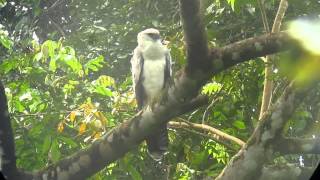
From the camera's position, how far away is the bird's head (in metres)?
2.73

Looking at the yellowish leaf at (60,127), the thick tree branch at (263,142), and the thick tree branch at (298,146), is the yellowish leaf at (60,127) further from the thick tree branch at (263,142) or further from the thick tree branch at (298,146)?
the thick tree branch at (298,146)

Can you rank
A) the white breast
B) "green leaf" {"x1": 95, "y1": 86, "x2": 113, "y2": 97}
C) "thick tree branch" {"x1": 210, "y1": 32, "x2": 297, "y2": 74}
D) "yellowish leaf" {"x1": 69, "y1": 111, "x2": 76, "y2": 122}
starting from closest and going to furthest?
"thick tree branch" {"x1": 210, "y1": 32, "x2": 297, "y2": 74}, "yellowish leaf" {"x1": 69, "y1": 111, "x2": 76, "y2": 122}, "green leaf" {"x1": 95, "y1": 86, "x2": 113, "y2": 97}, the white breast

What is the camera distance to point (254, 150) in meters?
1.65

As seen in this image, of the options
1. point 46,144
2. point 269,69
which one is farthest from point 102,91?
point 269,69

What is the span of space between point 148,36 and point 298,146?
1.25 meters

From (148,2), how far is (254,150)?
4.76 feet

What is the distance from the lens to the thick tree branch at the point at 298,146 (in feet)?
5.57

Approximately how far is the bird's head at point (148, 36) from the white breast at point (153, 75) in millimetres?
121

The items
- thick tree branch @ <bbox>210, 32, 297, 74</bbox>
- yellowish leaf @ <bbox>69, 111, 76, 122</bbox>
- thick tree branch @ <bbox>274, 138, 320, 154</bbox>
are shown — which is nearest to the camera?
thick tree branch @ <bbox>210, 32, 297, 74</bbox>

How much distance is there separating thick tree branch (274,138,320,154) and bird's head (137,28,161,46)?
1.18 m

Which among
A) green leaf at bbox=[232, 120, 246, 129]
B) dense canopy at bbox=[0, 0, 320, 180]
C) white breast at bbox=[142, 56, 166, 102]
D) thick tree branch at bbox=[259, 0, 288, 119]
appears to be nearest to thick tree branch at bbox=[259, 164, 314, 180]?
dense canopy at bbox=[0, 0, 320, 180]

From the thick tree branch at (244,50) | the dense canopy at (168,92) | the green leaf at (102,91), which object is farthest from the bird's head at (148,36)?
the thick tree branch at (244,50)

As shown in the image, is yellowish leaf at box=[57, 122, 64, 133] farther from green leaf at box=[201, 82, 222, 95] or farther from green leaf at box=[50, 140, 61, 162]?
green leaf at box=[201, 82, 222, 95]

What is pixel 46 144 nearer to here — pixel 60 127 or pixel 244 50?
pixel 60 127
